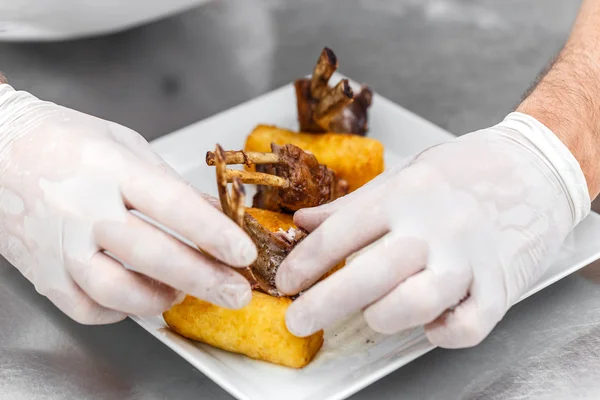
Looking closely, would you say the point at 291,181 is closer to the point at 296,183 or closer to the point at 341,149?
the point at 296,183

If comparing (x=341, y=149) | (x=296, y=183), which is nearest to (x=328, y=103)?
(x=341, y=149)

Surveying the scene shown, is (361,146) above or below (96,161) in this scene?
below

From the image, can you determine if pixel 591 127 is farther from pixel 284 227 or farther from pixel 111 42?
pixel 111 42

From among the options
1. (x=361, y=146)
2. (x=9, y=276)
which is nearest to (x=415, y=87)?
(x=361, y=146)

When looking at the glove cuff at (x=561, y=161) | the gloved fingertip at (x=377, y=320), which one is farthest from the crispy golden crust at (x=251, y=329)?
the glove cuff at (x=561, y=161)

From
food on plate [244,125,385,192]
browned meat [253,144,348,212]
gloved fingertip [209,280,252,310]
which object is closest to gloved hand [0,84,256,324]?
gloved fingertip [209,280,252,310]

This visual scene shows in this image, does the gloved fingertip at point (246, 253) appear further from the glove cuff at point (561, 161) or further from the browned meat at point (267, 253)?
the glove cuff at point (561, 161)

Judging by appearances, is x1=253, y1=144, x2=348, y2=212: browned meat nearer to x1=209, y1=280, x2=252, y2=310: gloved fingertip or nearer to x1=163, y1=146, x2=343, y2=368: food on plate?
x1=163, y1=146, x2=343, y2=368: food on plate

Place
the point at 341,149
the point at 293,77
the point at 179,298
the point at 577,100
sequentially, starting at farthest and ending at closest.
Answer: the point at 293,77
the point at 341,149
the point at 577,100
the point at 179,298
